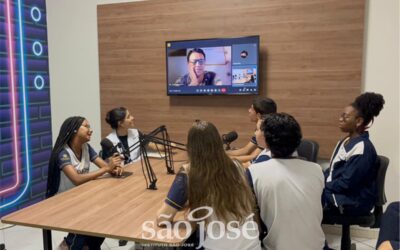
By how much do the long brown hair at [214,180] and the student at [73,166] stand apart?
108 cm

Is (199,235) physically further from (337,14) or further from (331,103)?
(337,14)

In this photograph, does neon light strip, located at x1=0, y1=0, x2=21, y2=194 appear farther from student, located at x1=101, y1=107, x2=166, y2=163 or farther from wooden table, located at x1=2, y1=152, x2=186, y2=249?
wooden table, located at x1=2, y1=152, x2=186, y2=249

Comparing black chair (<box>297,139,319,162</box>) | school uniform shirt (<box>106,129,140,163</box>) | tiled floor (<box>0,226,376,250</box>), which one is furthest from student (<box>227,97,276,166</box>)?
tiled floor (<box>0,226,376,250</box>)

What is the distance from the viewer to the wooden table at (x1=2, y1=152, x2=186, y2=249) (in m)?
1.65

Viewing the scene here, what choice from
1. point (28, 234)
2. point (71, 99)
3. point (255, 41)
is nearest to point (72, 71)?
point (71, 99)

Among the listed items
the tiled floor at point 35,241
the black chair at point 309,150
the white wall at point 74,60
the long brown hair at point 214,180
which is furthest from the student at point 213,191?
the white wall at point 74,60

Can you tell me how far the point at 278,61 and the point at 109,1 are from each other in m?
1.95

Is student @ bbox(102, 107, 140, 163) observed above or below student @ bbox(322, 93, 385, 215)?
above

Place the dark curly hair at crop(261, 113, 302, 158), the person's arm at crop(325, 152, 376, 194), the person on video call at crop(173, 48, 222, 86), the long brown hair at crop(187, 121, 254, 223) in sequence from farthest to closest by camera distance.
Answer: the person on video call at crop(173, 48, 222, 86)
the person's arm at crop(325, 152, 376, 194)
the dark curly hair at crop(261, 113, 302, 158)
the long brown hair at crop(187, 121, 254, 223)

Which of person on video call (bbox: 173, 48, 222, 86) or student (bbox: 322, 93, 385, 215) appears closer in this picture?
student (bbox: 322, 93, 385, 215)

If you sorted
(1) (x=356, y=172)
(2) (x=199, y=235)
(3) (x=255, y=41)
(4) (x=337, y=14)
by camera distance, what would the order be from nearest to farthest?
(2) (x=199, y=235), (1) (x=356, y=172), (4) (x=337, y=14), (3) (x=255, y=41)

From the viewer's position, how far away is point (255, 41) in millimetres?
3287

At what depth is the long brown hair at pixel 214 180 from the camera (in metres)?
1.60

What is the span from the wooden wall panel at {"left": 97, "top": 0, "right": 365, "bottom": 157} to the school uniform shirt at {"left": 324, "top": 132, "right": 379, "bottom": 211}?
894mm
